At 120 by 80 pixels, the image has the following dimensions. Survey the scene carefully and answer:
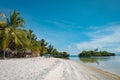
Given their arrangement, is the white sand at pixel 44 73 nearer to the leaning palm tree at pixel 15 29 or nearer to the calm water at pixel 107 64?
the calm water at pixel 107 64

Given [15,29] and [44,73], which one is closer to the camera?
[44,73]

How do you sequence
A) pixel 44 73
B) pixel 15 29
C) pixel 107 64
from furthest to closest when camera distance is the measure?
1. pixel 107 64
2. pixel 15 29
3. pixel 44 73

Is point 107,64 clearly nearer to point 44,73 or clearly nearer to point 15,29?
point 15,29

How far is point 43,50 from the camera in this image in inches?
2734

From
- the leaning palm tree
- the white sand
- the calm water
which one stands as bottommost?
the calm water

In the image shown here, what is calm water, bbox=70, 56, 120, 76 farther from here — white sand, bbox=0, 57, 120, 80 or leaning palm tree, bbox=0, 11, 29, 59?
leaning palm tree, bbox=0, 11, 29, 59

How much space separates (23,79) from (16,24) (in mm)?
Answer: 20919

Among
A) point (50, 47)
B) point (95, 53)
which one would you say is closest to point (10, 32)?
point (50, 47)

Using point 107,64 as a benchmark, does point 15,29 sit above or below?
above

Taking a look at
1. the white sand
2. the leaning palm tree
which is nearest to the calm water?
the white sand

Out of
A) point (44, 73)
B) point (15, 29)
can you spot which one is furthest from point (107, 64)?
point (44, 73)

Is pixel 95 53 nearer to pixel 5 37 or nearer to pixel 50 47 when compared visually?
pixel 50 47

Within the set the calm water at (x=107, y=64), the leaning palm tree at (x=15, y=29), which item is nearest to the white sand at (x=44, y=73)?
the calm water at (x=107, y=64)

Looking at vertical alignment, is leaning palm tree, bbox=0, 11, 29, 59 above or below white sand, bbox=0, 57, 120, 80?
above
